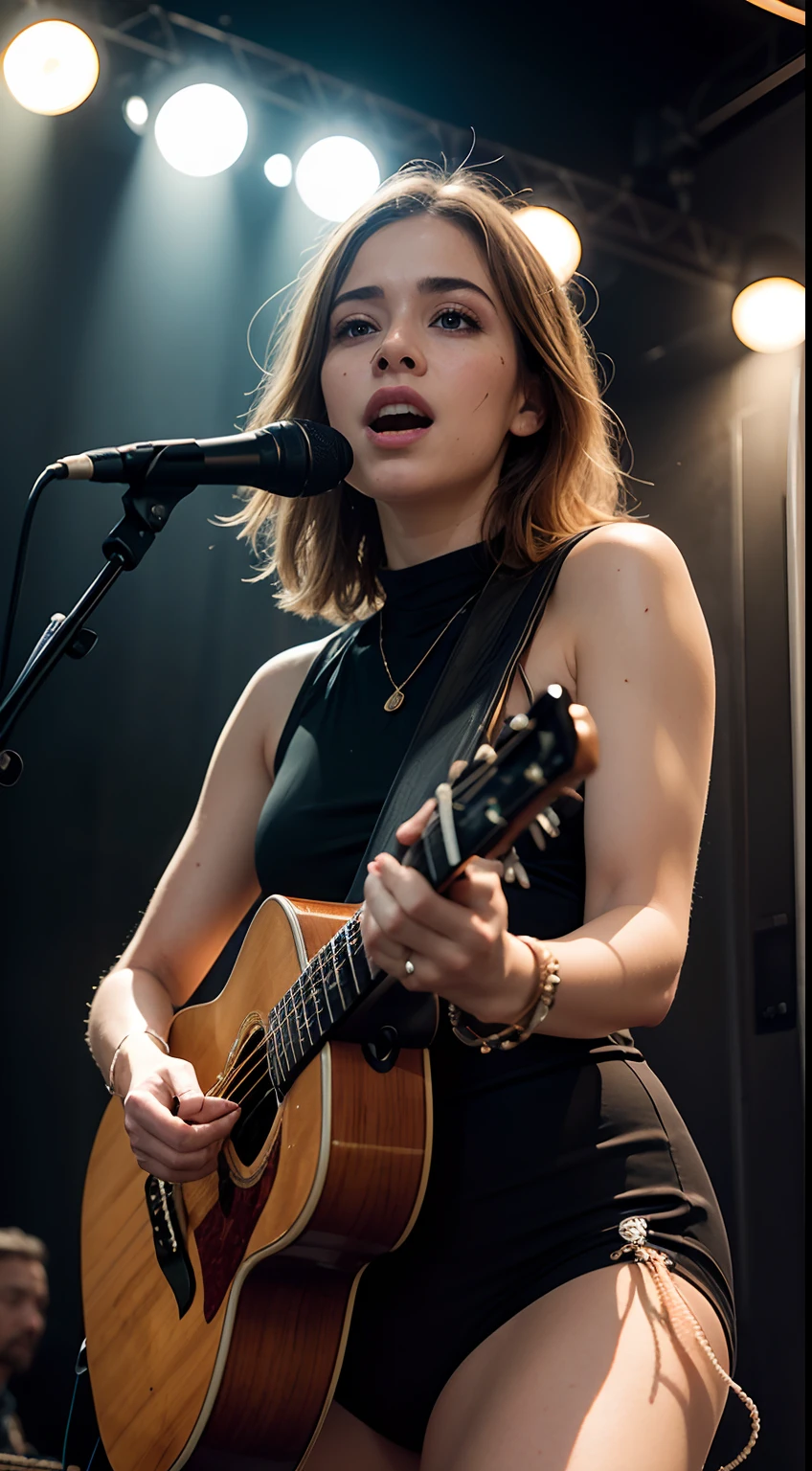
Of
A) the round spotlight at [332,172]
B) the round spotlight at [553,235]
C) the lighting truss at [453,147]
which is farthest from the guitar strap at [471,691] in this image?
the round spotlight at [553,235]

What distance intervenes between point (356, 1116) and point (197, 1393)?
1.29 ft

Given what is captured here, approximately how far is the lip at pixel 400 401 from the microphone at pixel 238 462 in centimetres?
23

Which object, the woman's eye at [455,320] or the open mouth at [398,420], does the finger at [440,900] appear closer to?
the open mouth at [398,420]

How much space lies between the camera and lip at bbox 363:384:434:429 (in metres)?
1.75

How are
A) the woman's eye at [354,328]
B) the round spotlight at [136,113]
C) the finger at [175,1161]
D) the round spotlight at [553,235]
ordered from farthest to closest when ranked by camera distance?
the round spotlight at [553,235] → the round spotlight at [136,113] → the woman's eye at [354,328] → the finger at [175,1161]

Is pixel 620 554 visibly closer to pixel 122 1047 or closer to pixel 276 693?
pixel 276 693

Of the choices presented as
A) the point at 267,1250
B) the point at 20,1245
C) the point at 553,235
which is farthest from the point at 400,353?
the point at 20,1245

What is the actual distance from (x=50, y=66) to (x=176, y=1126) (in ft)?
8.06

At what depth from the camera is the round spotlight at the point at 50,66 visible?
285 cm

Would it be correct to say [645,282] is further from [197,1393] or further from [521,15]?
[197,1393]

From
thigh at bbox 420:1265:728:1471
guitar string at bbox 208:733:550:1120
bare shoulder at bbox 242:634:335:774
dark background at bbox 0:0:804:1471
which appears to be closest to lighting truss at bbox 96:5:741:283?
dark background at bbox 0:0:804:1471

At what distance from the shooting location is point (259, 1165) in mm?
1391

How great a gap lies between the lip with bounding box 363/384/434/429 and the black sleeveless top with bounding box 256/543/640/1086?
190 mm

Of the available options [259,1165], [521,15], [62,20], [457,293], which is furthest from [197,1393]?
[521,15]
